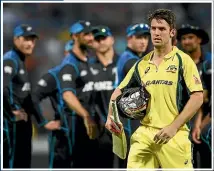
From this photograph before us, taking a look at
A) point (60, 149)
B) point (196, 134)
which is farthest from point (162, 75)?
point (60, 149)

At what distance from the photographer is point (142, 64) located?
17.9 feet

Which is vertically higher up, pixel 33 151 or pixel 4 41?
pixel 4 41

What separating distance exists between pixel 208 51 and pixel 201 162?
1345 mm

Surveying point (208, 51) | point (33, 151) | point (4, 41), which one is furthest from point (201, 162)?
point (4, 41)

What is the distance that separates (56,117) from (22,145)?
0.53m

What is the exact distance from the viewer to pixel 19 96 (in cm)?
849

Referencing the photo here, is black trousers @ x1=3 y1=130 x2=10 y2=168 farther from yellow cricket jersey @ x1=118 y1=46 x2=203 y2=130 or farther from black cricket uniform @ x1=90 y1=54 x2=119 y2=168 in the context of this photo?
yellow cricket jersey @ x1=118 y1=46 x2=203 y2=130

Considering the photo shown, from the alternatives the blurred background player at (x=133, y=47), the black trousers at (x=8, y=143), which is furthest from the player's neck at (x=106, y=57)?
the black trousers at (x=8, y=143)

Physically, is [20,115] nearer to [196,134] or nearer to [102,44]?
[102,44]

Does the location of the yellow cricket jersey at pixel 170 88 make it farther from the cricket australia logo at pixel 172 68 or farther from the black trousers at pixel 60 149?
the black trousers at pixel 60 149

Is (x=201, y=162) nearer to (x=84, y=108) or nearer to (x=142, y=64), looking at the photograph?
(x=84, y=108)

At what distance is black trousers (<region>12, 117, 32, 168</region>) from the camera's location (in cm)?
851

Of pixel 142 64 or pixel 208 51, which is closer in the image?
pixel 142 64

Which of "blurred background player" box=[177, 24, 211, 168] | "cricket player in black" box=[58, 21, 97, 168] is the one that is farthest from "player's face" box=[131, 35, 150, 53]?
"cricket player in black" box=[58, 21, 97, 168]
